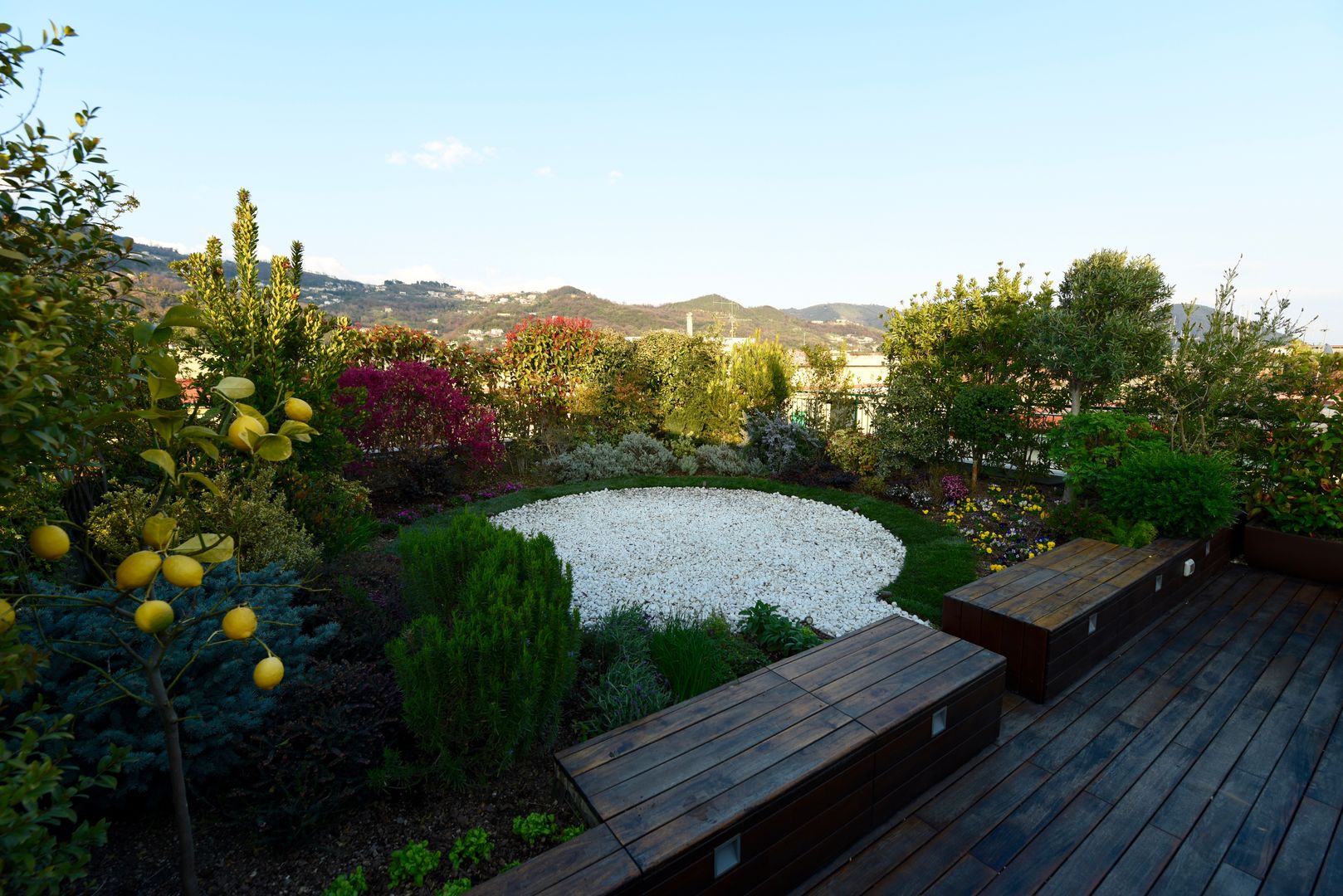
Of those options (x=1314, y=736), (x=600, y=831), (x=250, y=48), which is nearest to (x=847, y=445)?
(x=1314, y=736)

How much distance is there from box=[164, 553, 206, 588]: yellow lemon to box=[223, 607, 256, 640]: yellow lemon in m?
0.07

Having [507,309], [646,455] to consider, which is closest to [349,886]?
[646,455]

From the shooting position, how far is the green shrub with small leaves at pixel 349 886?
5.34ft

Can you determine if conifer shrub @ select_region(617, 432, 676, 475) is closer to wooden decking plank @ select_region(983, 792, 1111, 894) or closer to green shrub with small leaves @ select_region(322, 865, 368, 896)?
wooden decking plank @ select_region(983, 792, 1111, 894)

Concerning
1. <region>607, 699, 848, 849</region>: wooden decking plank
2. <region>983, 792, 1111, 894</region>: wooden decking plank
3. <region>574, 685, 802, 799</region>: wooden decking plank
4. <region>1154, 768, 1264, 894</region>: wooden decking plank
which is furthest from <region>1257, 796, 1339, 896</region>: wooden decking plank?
<region>574, 685, 802, 799</region>: wooden decking plank

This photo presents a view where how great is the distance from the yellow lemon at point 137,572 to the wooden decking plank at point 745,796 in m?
1.32

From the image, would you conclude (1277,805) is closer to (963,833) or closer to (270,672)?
(963,833)

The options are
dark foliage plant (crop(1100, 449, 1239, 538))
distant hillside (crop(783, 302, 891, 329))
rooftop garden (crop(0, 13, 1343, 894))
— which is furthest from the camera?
distant hillside (crop(783, 302, 891, 329))

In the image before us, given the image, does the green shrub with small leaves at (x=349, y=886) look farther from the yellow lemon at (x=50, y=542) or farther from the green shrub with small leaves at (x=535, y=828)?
the yellow lemon at (x=50, y=542)

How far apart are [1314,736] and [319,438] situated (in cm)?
612

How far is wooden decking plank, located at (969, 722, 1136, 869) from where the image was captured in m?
1.98

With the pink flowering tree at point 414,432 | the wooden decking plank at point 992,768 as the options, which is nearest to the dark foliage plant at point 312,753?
the wooden decking plank at point 992,768

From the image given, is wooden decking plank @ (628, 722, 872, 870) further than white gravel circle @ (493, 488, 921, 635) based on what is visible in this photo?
No

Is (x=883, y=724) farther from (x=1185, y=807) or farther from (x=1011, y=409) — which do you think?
(x=1011, y=409)
